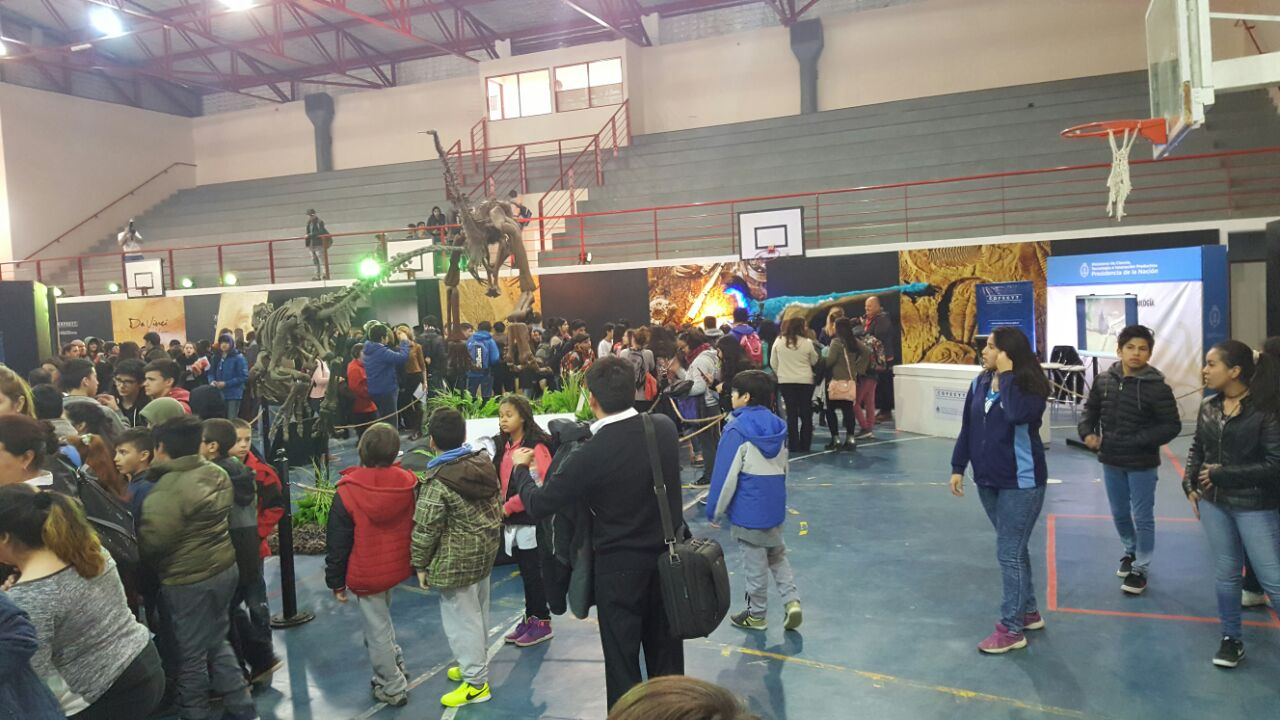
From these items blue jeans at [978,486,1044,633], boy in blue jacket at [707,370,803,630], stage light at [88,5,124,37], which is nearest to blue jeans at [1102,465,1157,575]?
blue jeans at [978,486,1044,633]

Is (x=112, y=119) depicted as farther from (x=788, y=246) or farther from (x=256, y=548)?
(x=256, y=548)

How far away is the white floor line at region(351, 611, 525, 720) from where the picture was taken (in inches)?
160

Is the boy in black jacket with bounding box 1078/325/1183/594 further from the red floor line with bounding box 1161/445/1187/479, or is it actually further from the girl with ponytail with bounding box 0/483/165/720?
the girl with ponytail with bounding box 0/483/165/720

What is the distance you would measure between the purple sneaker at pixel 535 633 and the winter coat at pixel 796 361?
5.12 metres

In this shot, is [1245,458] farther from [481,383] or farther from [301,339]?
[481,383]

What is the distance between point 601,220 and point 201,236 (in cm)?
1235

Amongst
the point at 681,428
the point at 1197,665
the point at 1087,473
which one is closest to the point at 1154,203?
the point at 1087,473

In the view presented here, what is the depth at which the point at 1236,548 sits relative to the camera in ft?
13.4

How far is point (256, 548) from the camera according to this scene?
14.4 feet

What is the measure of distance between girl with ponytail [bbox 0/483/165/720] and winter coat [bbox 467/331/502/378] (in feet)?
26.1

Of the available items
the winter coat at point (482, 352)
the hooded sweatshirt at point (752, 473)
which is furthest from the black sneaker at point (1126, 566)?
the winter coat at point (482, 352)

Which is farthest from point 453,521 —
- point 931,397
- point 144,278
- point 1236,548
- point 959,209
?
point 144,278

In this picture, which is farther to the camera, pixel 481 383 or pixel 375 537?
pixel 481 383

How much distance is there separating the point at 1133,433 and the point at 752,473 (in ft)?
7.43
